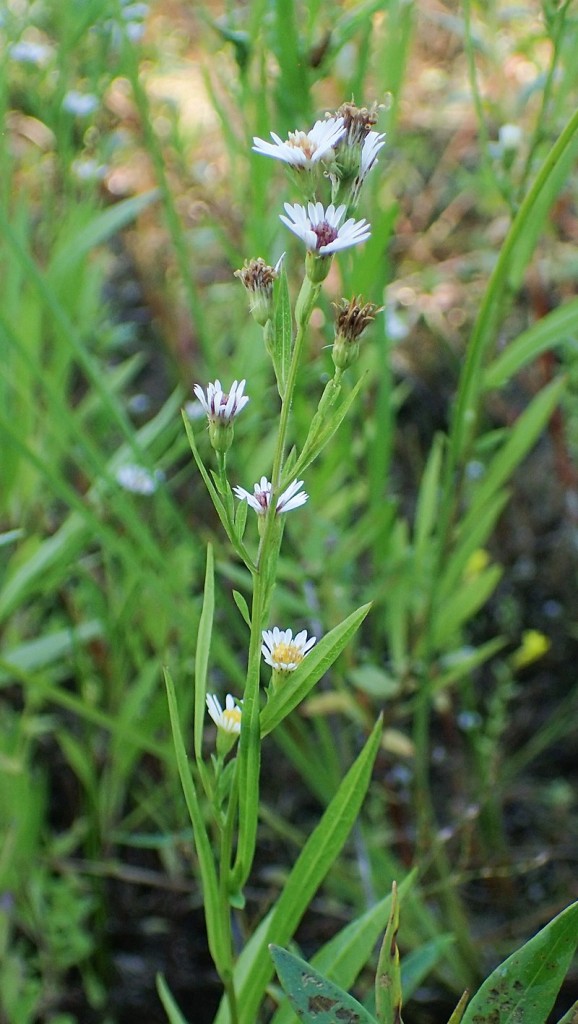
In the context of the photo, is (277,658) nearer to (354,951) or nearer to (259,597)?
(259,597)

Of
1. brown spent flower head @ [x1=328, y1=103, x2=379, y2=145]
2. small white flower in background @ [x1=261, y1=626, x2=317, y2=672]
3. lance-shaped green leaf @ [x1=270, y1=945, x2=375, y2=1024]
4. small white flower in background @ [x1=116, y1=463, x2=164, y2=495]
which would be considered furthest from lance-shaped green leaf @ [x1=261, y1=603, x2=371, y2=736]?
small white flower in background @ [x1=116, y1=463, x2=164, y2=495]

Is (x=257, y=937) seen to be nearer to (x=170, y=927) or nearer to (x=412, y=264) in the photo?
(x=170, y=927)

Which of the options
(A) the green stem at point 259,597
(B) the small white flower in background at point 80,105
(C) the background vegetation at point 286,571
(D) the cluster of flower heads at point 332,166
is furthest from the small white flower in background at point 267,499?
(B) the small white flower in background at point 80,105

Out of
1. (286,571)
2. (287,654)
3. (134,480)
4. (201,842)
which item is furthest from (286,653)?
(134,480)

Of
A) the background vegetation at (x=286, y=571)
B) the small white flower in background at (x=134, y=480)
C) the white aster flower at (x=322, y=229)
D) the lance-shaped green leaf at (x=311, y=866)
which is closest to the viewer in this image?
the white aster flower at (x=322, y=229)

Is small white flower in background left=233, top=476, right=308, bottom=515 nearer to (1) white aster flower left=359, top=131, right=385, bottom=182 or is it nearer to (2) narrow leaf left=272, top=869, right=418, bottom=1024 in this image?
(1) white aster flower left=359, top=131, right=385, bottom=182

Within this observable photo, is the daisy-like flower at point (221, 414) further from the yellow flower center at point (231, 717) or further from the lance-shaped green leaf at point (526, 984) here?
the lance-shaped green leaf at point (526, 984)

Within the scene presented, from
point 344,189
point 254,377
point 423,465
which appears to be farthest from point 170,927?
point 344,189

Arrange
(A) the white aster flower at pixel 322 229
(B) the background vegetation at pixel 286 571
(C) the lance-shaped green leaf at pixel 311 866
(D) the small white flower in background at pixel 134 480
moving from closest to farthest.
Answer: (A) the white aster flower at pixel 322 229
(C) the lance-shaped green leaf at pixel 311 866
(B) the background vegetation at pixel 286 571
(D) the small white flower in background at pixel 134 480
